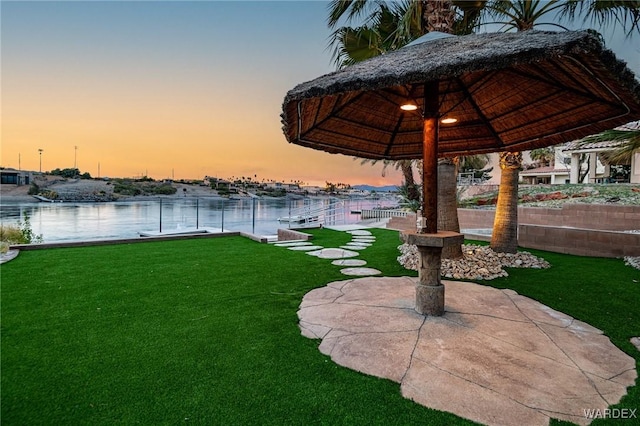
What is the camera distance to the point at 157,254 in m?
6.63

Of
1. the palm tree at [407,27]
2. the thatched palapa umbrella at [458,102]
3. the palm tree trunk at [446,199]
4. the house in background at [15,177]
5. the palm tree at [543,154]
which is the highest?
the palm tree at [543,154]

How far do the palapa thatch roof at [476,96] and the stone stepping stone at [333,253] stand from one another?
7.49ft

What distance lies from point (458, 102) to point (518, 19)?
4.00m

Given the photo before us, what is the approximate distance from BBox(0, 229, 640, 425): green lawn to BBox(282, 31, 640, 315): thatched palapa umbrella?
1587 millimetres

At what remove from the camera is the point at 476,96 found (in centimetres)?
419

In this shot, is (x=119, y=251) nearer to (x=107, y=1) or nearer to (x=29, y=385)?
(x=29, y=385)

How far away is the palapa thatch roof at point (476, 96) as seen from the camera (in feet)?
7.46

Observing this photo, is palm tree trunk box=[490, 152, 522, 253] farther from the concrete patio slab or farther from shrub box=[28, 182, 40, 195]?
shrub box=[28, 182, 40, 195]

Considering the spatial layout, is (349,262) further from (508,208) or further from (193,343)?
(193,343)

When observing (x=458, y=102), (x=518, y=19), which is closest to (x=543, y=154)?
(x=518, y=19)

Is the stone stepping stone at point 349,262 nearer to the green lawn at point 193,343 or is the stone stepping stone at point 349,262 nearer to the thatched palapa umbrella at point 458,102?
the green lawn at point 193,343

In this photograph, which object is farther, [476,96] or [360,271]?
[360,271]

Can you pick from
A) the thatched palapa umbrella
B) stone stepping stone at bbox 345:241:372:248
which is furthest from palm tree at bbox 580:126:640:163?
stone stepping stone at bbox 345:241:372:248

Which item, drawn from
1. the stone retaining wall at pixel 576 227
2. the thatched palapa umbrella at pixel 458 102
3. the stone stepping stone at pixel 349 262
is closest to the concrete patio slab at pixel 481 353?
the thatched palapa umbrella at pixel 458 102
